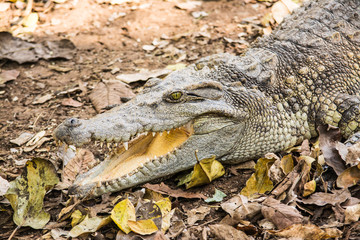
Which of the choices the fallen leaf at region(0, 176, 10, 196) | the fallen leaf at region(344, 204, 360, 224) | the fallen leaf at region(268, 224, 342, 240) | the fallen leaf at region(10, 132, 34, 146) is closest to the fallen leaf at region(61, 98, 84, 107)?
the fallen leaf at region(10, 132, 34, 146)

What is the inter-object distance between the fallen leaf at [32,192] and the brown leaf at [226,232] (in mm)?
1418

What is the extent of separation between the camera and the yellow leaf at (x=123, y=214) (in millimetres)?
3182

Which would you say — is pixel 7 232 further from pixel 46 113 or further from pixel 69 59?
pixel 69 59

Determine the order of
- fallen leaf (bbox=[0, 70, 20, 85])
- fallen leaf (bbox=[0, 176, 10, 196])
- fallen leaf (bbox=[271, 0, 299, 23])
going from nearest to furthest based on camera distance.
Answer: fallen leaf (bbox=[0, 176, 10, 196]) < fallen leaf (bbox=[0, 70, 20, 85]) < fallen leaf (bbox=[271, 0, 299, 23])

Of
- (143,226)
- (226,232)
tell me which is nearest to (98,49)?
(143,226)

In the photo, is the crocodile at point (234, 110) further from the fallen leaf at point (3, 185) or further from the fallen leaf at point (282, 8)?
the fallen leaf at point (282, 8)

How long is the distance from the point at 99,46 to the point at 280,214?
4324mm

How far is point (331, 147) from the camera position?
360 cm

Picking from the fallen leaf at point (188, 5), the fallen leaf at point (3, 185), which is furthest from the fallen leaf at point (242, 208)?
the fallen leaf at point (188, 5)

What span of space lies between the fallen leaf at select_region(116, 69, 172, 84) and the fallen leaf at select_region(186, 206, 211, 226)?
246cm

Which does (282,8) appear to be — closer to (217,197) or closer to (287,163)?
(287,163)

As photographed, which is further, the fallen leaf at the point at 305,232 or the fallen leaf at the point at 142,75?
the fallen leaf at the point at 142,75

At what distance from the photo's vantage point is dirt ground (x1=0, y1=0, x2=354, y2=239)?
445 centimetres

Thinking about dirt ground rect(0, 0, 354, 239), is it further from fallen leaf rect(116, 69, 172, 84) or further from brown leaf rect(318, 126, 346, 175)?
brown leaf rect(318, 126, 346, 175)
